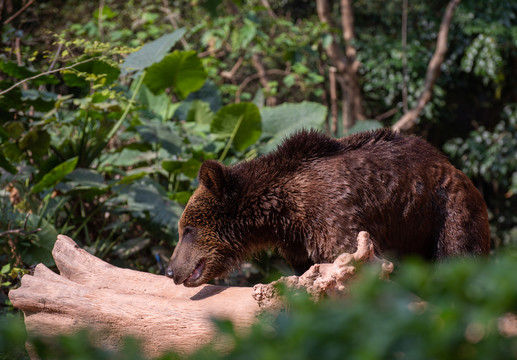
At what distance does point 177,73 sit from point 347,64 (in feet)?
12.2

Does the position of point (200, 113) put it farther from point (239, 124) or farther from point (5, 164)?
point (5, 164)

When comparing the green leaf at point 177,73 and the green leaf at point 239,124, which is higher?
the green leaf at point 177,73

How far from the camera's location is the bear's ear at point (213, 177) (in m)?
3.75

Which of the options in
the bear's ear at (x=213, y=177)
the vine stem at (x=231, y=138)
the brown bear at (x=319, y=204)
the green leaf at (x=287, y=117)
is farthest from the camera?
the green leaf at (x=287, y=117)

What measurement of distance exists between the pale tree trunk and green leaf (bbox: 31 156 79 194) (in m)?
4.96

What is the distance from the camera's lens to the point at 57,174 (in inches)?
202

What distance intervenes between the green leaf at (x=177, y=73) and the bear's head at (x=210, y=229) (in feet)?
9.20

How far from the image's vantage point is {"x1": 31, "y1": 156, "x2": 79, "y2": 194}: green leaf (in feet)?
16.8

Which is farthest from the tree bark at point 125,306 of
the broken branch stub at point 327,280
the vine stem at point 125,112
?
the vine stem at point 125,112

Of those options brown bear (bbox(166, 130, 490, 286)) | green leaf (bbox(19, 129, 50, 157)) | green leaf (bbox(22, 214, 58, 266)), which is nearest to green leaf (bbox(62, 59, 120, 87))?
green leaf (bbox(19, 129, 50, 157))

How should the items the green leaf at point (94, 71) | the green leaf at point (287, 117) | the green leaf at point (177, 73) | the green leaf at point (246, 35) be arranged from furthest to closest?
the green leaf at point (246, 35) → the green leaf at point (287, 117) → the green leaf at point (177, 73) → the green leaf at point (94, 71)

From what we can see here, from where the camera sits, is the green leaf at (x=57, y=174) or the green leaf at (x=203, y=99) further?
the green leaf at (x=203, y=99)

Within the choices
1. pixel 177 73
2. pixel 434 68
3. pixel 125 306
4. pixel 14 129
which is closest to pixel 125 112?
pixel 177 73

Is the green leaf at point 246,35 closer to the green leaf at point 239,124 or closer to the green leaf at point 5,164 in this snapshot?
the green leaf at point 239,124
